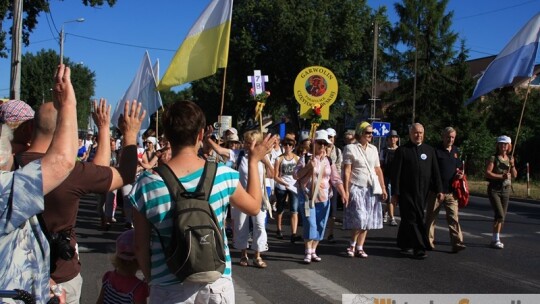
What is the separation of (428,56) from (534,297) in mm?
43210

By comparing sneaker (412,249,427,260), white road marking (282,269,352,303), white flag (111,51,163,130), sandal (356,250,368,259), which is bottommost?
white road marking (282,269,352,303)

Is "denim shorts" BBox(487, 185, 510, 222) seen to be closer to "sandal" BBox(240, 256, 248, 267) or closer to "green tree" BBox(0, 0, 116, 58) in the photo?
"sandal" BBox(240, 256, 248, 267)

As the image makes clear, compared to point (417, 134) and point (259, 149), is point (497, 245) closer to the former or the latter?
point (417, 134)

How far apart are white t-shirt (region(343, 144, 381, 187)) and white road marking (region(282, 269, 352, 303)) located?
5.56 feet

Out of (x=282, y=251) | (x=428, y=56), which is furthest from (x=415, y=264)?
(x=428, y=56)

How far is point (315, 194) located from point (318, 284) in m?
1.56

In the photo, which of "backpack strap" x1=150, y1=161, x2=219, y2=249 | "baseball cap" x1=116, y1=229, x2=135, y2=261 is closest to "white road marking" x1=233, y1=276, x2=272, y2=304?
"baseball cap" x1=116, y1=229, x2=135, y2=261

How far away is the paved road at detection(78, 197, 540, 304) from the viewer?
6.23 metres

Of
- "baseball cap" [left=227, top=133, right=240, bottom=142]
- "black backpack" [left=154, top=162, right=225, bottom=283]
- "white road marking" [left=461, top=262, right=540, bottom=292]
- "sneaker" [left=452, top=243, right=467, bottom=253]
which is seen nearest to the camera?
"black backpack" [left=154, top=162, right=225, bottom=283]

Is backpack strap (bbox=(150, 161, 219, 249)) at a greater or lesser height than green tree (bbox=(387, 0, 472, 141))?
lesser

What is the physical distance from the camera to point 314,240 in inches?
305

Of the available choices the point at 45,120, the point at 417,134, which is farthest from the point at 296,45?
the point at 45,120

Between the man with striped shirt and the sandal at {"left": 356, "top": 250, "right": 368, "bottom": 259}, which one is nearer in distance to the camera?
the man with striped shirt

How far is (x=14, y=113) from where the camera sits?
9.54 ft
